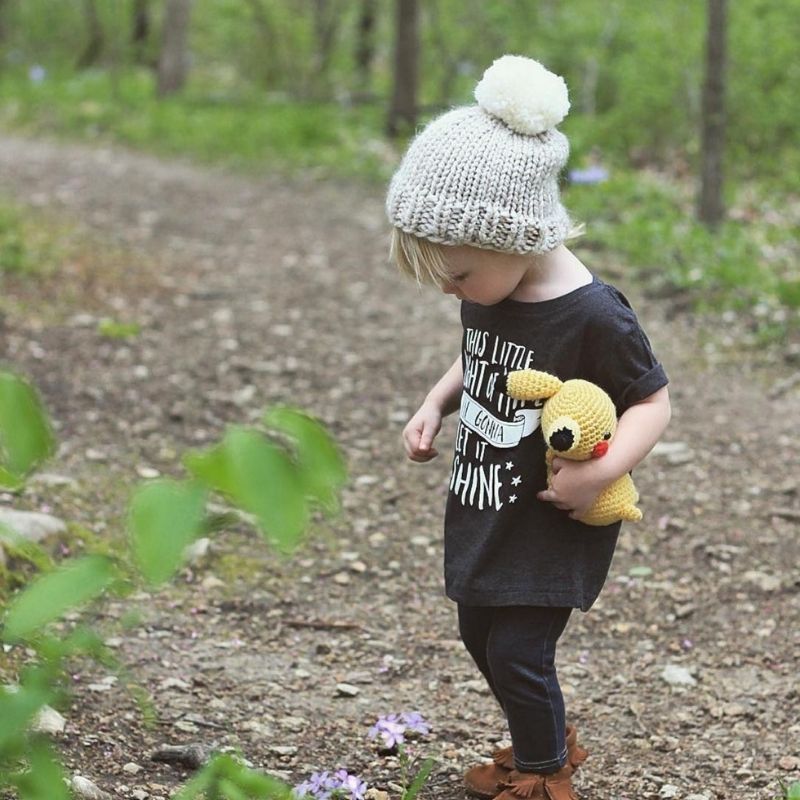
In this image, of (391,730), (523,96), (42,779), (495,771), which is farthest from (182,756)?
(523,96)

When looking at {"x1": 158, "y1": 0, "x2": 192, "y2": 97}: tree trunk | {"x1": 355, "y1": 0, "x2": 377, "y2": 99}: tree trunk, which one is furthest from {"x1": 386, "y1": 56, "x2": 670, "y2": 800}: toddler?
{"x1": 355, "y1": 0, "x2": 377, "y2": 99}: tree trunk

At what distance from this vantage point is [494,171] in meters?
2.03

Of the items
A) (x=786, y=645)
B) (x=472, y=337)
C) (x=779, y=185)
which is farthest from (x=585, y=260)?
(x=472, y=337)

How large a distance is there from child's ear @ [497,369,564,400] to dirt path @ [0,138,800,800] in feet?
2.80

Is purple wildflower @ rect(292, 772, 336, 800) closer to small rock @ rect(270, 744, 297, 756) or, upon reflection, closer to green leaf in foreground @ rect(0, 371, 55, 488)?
small rock @ rect(270, 744, 297, 756)

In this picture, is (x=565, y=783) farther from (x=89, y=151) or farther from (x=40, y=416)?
(x=89, y=151)

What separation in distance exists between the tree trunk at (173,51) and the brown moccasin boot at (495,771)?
11403 mm

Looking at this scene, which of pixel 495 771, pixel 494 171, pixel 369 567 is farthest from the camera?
pixel 369 567

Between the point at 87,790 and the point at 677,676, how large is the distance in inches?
56.9

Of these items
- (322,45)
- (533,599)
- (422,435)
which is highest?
(422,435)

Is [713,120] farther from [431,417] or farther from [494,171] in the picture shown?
[494,171]

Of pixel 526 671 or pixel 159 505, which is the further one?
pixel 526 671

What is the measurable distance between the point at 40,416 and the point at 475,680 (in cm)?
203

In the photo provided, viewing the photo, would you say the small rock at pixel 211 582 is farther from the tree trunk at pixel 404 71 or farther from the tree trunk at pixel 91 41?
the tree trunk at pixel 91 41
